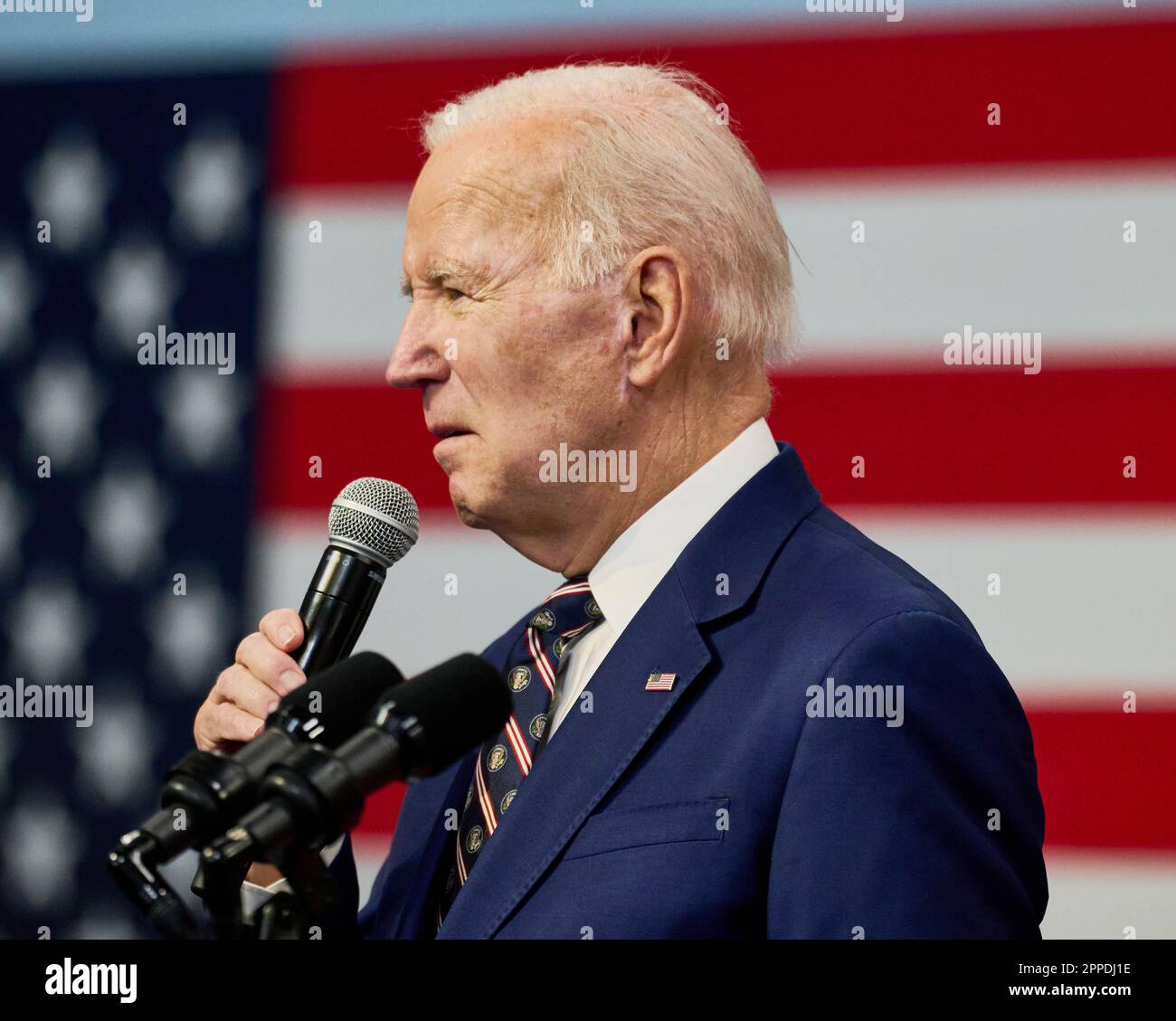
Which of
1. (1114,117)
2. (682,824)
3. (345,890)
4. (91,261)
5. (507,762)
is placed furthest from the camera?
(91,261)

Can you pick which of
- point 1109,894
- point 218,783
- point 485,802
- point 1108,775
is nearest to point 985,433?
point 1108,775

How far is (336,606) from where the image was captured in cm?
116

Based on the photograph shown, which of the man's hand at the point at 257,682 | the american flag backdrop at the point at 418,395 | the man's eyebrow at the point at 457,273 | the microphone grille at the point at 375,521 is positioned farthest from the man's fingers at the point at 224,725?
the american flag backdrop at the point at 418,395

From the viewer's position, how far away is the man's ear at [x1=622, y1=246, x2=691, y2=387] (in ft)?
4.42

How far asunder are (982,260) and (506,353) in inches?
48.9

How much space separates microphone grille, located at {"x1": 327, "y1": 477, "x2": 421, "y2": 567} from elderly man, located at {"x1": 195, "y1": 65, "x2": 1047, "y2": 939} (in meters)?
0.10

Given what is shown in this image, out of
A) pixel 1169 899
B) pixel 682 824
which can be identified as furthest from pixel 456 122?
pixel 1169 899

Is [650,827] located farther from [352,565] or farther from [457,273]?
[457,273]

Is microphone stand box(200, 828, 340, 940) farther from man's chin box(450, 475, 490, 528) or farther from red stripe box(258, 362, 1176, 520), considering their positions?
red stripe box(258, 362, 1176, 520)

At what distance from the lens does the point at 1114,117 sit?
227 cm

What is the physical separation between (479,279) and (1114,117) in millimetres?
1440
